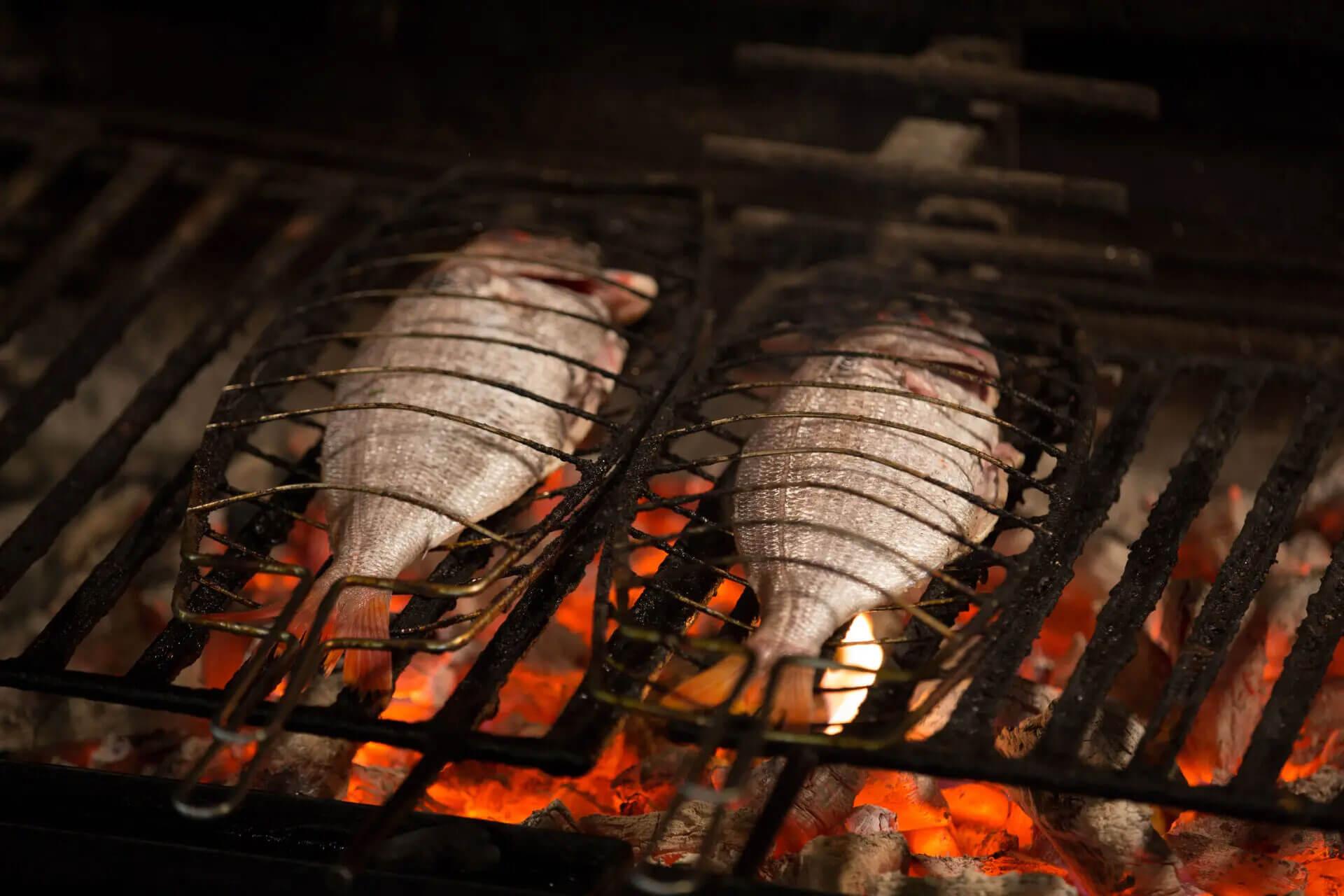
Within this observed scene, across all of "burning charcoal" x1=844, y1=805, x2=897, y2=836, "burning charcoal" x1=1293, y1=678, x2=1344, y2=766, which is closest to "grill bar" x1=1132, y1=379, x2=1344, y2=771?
"burning charcoal" x1=1293, y1=678, x2=1344, y2=766

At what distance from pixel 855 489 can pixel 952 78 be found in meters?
1.49

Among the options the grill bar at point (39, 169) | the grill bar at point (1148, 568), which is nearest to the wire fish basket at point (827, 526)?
the grill bar at point (1148, 568)

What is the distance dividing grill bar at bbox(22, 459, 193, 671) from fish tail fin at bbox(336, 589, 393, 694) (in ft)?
1.56

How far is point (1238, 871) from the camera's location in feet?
6.05

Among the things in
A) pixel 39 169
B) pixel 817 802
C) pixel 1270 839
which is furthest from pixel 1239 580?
pixel 39 169

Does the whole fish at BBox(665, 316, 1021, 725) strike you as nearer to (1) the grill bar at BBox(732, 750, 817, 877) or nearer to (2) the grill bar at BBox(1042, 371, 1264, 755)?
(1) the grill bar at BBox(732, 750, 817, 877)

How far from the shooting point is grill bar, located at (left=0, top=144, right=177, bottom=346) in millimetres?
2826

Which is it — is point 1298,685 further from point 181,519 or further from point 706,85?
point 706,85

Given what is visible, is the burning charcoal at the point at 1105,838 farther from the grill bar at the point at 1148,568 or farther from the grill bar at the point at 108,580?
the grill bar at the point at 108,580

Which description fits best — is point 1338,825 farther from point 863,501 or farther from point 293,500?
point 293,500

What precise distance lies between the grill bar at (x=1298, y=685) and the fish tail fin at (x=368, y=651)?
1.26 m

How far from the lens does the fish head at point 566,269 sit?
8.73ft

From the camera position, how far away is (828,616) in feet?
5.62

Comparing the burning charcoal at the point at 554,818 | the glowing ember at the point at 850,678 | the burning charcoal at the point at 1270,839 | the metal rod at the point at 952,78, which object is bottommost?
the burning charcoal at the point at 554,818
